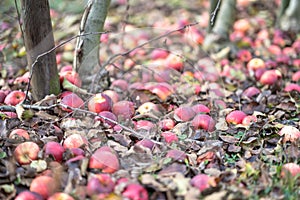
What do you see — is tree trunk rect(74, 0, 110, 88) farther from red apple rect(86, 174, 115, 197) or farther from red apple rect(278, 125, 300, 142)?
red apple rect(278, 125, 300, 142)

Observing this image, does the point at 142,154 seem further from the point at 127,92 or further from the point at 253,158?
the point at 127,92

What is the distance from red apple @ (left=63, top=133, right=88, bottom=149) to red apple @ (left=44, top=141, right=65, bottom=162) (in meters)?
0.07

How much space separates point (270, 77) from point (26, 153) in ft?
7.01

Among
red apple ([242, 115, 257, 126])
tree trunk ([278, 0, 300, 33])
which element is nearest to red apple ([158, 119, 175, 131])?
red apple ([242, 115, 257, 126])

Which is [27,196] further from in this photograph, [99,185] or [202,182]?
[202,182]

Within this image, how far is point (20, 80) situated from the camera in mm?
3371

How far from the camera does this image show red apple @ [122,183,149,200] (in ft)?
6.91

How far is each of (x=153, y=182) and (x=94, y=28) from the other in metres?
1.46

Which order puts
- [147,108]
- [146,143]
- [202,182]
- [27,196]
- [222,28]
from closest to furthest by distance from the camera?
[27,196] < [202,182] < [146,143] < [147,108] < [222,28]

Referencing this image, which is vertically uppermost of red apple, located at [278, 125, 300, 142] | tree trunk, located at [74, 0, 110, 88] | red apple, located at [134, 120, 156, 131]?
tree trunk, located at [74, 0, 110, 88]

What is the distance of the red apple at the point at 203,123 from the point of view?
2898 millimetres

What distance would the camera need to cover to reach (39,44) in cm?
291

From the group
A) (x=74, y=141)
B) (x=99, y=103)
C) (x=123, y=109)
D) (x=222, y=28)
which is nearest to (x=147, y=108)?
(x=123, y=109)

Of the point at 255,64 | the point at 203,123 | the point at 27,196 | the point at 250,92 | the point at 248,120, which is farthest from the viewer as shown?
the point at 255,64
